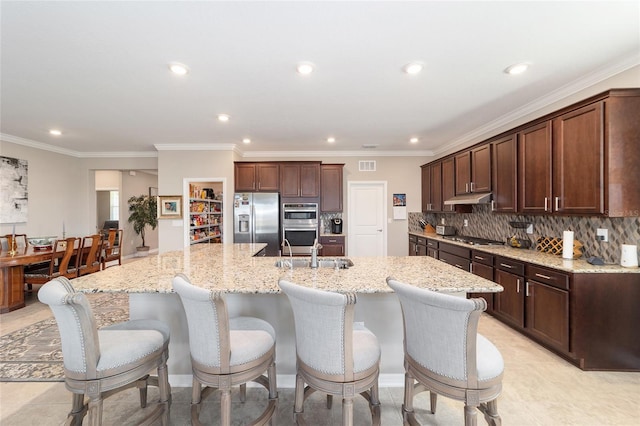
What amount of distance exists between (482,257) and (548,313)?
102cm

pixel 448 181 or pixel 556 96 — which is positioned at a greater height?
pixel 556 96

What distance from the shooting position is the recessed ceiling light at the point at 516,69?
252 cm

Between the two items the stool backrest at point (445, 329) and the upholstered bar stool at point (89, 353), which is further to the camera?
the upholstered bar stool at point (89, 353)

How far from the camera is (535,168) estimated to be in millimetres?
3064

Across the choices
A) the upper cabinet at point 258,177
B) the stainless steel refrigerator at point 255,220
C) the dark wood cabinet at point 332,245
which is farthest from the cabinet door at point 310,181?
the dark wood cabinet at point 332,245

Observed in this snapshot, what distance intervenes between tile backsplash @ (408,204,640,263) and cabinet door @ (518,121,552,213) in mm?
376

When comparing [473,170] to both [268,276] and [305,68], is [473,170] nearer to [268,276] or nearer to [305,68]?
[305,68]

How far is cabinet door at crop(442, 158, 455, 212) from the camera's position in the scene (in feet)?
15.8

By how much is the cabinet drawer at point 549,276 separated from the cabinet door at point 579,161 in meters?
0.62

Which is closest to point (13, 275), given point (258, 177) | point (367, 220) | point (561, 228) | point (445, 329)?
point (258, 177)

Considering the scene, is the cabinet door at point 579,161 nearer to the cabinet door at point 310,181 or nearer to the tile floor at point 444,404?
the tile floor at point 444,404

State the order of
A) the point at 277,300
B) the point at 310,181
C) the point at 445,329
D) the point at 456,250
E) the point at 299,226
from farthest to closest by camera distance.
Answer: the point at 310,181
the point at 299,226
the point at 456,250
the point at 277,300
the point at 445,329

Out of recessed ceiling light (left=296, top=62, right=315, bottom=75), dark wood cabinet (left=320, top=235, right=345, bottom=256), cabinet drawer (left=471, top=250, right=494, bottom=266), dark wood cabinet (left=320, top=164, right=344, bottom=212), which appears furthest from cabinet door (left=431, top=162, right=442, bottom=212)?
recessed ceiling light (left=296, top=62, right=315, bottom=75)

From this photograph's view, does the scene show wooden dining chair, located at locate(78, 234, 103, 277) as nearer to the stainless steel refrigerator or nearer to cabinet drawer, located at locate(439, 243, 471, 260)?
the stainless steel refrigerator
